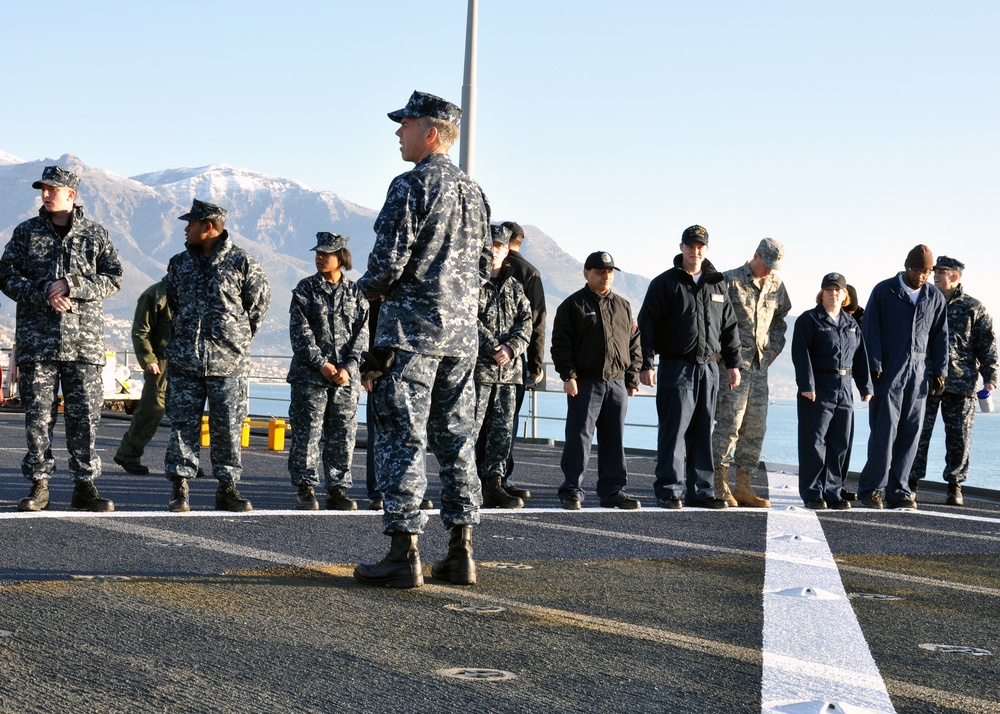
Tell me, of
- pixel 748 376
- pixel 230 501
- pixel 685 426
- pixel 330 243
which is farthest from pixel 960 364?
pixel 230 501

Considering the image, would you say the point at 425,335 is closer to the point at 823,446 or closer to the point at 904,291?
the point at 823,446

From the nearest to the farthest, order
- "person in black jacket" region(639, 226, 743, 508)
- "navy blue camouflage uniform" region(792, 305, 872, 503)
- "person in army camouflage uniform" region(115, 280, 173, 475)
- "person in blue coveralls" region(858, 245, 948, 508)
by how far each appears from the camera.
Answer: "person in black jacket" region(639, 226, 743, 508) < "navy blue camouflage uniform" region(792, 305, 872, 503) < "person in blue coveralls" region(858, 245, 948, 508) < "person in army camouflage uniform" region(115, 280, 173, 475)

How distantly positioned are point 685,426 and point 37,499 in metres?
4.48

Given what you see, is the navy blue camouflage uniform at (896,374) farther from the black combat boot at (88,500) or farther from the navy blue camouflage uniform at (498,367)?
the black combat boot at (88,500)

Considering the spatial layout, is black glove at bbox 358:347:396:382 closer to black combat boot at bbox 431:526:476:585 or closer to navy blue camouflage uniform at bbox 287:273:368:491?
black combat boot at bbox 431:526:476:585

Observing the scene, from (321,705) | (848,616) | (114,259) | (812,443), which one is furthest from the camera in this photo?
(812,443)

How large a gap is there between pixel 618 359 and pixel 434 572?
4053 millimetres

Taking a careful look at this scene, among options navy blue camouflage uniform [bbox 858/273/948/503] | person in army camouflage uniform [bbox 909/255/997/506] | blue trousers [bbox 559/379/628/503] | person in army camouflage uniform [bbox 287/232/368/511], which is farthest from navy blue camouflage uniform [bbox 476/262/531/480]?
person in army camouflage uniform [bbox 909/255/997/506]

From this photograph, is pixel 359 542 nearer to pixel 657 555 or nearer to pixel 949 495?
pixel 657 555

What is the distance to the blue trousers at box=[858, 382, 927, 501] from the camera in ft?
31.2

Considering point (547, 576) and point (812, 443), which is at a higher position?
point (812, 443)

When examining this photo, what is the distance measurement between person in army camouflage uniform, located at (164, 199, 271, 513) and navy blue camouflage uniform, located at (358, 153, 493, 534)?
258 centimetres

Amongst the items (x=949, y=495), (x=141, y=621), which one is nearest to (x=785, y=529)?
(x=949, y=495)

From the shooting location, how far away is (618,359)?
8.65m
